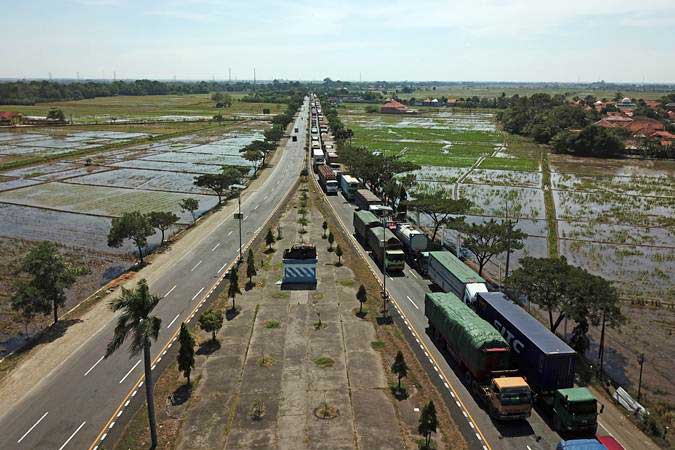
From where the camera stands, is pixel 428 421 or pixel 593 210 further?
pixel 593 210

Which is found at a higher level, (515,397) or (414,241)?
(414,241)

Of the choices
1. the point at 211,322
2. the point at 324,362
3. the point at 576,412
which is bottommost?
the point at 324,362

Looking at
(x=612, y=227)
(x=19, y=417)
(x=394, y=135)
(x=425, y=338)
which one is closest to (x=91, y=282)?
(x=19, y=417)

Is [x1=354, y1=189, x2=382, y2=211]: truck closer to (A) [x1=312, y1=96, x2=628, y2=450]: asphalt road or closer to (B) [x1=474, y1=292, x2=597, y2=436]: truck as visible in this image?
(A) [x1=312, y1=96, x2=628, y2=450]: asphalt road

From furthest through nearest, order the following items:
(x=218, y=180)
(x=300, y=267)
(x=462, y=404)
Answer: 1. (x=218, y=180)
2. (x=300, y=267)
3. (x=462, y=404)

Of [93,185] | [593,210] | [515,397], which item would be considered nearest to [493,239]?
[515,397]

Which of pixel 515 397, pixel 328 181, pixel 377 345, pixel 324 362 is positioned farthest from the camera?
pixel 328 181

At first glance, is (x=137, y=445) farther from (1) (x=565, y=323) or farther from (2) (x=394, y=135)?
(2) (x=394, y=135)

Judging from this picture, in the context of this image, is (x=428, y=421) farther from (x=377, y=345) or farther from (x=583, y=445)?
(x=377, y=345)
